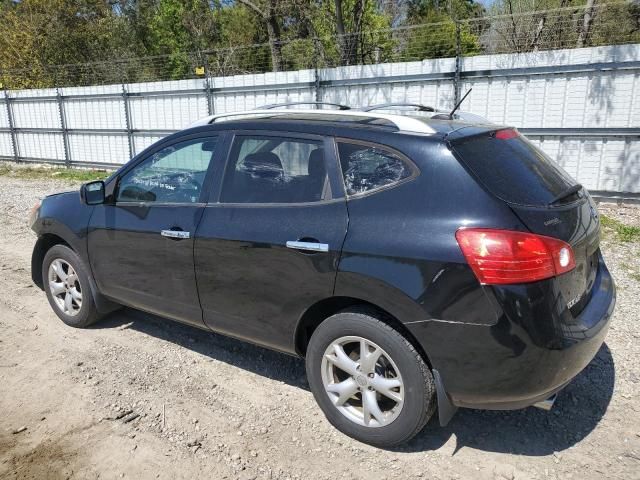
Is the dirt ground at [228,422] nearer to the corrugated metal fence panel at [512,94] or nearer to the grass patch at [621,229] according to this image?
the grass patch at [621,229]

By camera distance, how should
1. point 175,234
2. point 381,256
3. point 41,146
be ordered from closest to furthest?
1. point 381,256
2. point 175,234
3. point 41,146

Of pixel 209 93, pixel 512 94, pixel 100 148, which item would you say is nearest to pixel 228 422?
pixel 512 94

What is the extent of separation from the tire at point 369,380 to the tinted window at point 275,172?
760 mm

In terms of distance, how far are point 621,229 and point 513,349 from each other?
5.56 metres

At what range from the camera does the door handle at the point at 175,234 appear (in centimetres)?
350

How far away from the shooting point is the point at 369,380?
9.39 ft

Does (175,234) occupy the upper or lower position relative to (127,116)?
upper

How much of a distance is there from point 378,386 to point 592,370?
1.78 meters

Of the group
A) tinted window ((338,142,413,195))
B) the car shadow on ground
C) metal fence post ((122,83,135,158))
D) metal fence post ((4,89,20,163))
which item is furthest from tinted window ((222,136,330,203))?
metal fence post ((4,89,20,163))

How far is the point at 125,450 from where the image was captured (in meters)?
2.98

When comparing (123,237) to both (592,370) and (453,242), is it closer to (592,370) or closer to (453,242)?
(453,242)

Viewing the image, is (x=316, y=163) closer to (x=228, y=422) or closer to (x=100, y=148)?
(x=228, y=422)

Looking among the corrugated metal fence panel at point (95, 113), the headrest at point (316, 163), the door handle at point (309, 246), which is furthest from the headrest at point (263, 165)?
the corrugated metal fence panel at point (95, 113)

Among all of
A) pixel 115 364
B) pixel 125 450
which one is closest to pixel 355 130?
pixel 125 450
